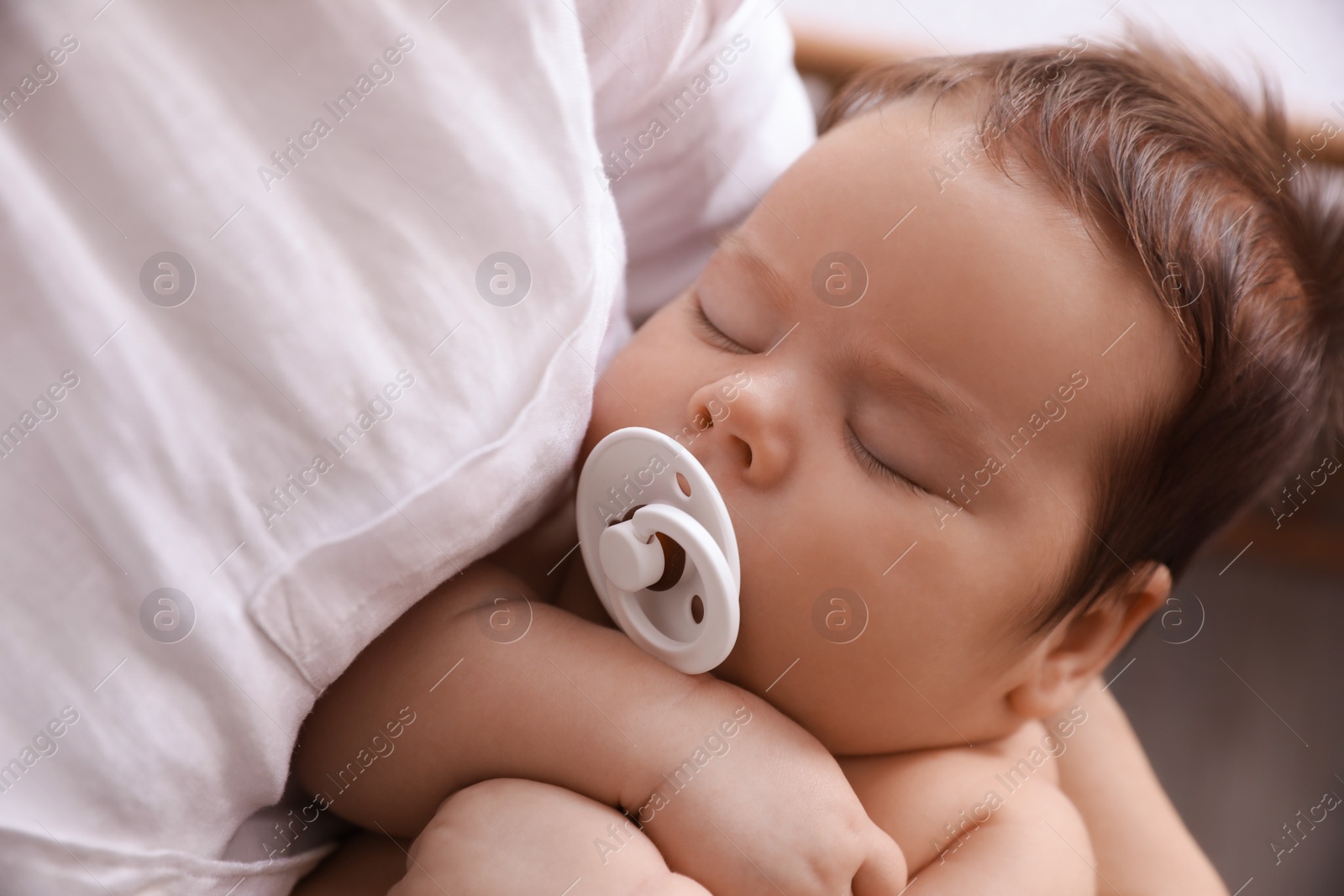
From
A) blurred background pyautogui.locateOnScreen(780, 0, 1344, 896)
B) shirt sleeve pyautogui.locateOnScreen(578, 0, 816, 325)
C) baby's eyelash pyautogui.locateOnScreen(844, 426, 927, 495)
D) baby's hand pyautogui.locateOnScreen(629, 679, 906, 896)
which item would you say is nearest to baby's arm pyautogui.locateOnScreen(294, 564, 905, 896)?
baby's hand pyautogui.locateOnScreen(629, 679, 906, 896)

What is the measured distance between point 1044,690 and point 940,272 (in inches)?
13.1

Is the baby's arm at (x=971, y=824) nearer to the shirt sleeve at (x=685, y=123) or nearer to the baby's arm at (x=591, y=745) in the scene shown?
the baby's arm at (x=591, y=745)

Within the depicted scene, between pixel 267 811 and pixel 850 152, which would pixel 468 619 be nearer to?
pixel 267 811

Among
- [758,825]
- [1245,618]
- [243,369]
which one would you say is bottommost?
[1245,618]

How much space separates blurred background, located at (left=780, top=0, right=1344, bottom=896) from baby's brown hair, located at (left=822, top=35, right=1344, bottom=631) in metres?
0.42

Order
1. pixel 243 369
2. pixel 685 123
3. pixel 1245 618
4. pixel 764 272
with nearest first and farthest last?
1. pixel 243 369
2. pixel 764 272
3. pixel 685 123
4. pixel 1245 618

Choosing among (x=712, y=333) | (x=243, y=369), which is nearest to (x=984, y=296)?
(x=712, y=333)

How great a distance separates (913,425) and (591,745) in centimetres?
28

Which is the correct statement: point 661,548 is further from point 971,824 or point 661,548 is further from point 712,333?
point 971,824

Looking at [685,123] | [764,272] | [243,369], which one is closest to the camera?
[243,369]

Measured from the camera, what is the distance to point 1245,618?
4.31 ft

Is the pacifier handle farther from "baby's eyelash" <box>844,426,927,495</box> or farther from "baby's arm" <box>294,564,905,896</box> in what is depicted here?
"baby's eyelash" <box>844,426,927,495</box>

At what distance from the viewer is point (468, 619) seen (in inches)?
23.6

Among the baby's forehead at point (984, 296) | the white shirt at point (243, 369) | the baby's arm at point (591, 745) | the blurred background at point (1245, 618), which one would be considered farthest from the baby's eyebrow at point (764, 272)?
the blurred background at point (1245, 618)
